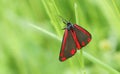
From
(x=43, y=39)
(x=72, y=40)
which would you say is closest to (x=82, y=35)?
(x=72, y=40)

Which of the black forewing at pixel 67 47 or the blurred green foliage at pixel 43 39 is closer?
the black forewing at pixel 67 47

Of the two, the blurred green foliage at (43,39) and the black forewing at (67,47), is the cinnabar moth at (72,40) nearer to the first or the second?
the black forewing at (67,47)

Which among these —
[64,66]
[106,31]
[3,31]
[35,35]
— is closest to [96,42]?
[106,31]

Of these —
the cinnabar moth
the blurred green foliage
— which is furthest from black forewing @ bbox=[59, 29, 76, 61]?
the blurred green foliage

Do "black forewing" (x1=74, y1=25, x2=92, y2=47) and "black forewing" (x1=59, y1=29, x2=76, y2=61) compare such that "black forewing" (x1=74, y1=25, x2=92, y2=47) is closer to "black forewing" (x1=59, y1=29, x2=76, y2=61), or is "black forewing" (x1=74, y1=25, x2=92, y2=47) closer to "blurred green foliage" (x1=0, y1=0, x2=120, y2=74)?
"black forewing" (x1=59, y1=29, x2=76, y2=61)

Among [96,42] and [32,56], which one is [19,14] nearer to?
[32,56]

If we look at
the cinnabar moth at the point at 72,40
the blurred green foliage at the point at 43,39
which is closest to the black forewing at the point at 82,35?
the cinnabar moth at the point at 72,40

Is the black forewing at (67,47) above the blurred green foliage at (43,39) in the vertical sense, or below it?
below
